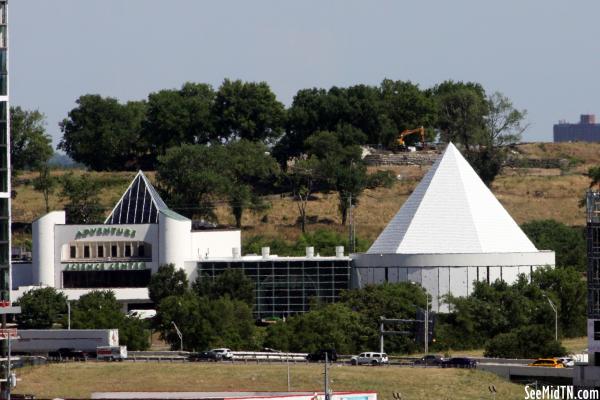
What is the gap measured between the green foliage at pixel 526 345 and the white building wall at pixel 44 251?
42078mm

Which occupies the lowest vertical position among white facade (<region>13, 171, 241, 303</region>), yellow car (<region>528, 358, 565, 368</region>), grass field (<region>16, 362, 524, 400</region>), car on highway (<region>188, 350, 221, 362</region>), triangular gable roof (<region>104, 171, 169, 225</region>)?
grass field (<region>16, 362, 524, 400</region>)

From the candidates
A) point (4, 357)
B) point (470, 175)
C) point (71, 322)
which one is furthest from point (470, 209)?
point (4, 357)

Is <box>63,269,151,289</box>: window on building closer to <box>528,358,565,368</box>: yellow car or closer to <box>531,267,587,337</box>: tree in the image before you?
<box>531,267,587,337</box>: tree

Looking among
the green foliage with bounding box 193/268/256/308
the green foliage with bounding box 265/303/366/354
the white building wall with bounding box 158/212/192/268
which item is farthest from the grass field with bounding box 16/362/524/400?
the white building wall with bounding box 158/212/192/268

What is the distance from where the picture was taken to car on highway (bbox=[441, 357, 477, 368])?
127 meters

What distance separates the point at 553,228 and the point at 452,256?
3301cm

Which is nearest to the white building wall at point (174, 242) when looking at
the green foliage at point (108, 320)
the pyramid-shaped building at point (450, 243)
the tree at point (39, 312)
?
the green foliage at point (108, 320)

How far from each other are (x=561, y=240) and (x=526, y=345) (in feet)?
157

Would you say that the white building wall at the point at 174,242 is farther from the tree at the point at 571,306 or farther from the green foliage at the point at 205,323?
the tree at the point at 571,306

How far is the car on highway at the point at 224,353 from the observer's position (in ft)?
438

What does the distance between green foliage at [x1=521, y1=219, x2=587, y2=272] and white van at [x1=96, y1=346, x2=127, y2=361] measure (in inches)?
1985

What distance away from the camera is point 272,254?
7042 inches

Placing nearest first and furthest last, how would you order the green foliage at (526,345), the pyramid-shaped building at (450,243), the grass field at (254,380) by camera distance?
the grass field at (254,380) < the green foliage at (526,345) < the pyramid-shaped building at (450,243)

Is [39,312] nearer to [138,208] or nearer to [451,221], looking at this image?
[138,208]
